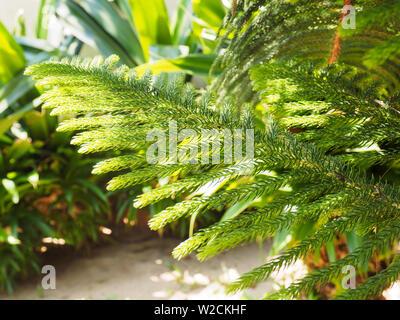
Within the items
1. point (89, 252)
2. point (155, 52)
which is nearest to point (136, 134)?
point (155, 52)

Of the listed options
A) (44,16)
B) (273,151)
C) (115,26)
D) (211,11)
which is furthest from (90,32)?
(273,151)

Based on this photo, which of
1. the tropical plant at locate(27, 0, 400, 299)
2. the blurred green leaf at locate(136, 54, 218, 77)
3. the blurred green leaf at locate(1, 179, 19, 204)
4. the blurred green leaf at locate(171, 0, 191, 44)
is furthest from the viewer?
the blurred green leaf at locate(171, 0, 191, 44)

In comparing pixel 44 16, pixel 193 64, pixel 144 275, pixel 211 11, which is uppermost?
pixel 44 16

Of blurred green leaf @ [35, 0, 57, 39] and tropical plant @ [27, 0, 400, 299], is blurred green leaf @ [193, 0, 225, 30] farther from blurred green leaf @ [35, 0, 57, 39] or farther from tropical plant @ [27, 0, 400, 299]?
blurred green leaf @ [35, 0, 57, 39]

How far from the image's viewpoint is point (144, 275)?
1.36 metres

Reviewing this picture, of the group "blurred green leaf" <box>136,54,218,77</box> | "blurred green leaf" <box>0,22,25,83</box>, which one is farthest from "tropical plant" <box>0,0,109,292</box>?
"blurred green leaf" <box>136,54,218,77</box>

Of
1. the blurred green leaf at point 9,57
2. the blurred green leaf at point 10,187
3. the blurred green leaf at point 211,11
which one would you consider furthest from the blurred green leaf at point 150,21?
the blurred green leaf at point 10,187

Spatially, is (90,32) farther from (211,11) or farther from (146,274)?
(146,274)

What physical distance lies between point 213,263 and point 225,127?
1147 mm

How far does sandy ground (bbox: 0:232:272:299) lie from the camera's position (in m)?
1.24

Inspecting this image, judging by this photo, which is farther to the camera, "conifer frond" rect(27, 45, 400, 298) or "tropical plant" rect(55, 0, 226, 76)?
"tropical plant" rect(55, 0, 226, 76)

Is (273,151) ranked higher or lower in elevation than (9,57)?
lower

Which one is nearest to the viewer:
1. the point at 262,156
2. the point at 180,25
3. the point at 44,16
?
the point at 262,156
